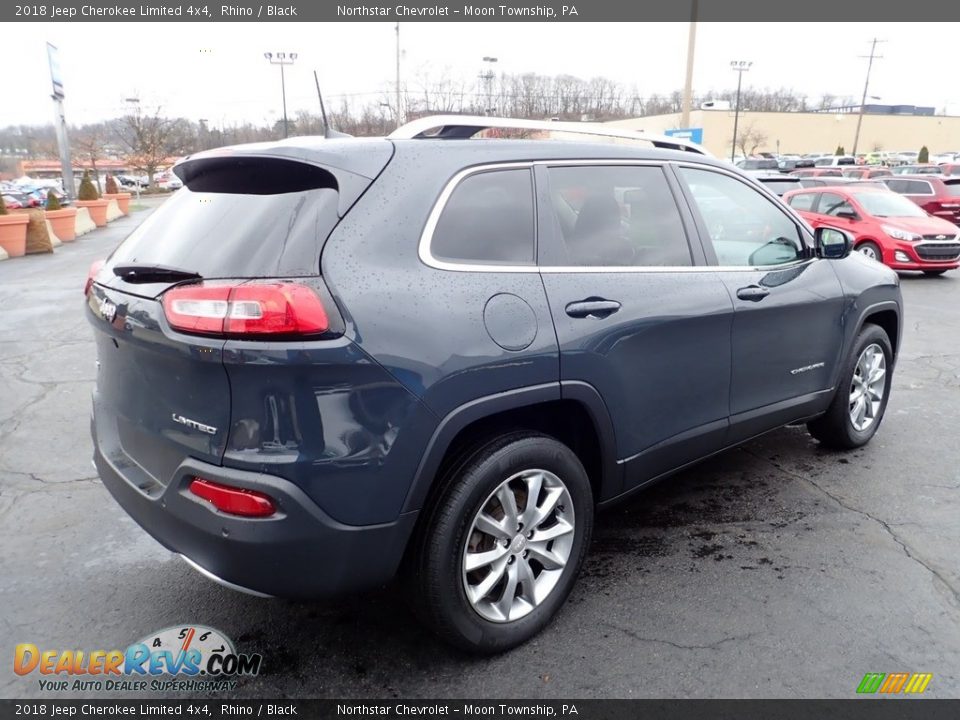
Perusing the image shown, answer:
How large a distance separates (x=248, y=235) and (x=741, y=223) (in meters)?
2.67

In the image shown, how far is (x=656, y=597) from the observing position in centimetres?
303

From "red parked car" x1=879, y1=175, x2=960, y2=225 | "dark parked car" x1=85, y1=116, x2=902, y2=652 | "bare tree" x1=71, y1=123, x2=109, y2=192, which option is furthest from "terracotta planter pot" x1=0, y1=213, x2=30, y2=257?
"bare tree" x1=71, y1=123, x2=109, y2=192

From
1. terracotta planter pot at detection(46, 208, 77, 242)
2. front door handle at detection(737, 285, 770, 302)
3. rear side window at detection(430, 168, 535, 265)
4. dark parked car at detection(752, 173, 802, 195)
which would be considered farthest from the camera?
dark parked car at detection(752, 173, 802, 195)

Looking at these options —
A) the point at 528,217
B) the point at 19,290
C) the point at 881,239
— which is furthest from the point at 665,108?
the point at 528,217

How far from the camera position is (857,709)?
7.94ft

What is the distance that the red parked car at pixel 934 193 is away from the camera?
1922 centimetres

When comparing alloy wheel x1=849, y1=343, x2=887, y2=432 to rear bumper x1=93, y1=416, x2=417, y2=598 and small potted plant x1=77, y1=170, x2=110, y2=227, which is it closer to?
rear bumper x1=93, y1=416, x2=417, y2=598

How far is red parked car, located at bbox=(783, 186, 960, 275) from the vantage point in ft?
40.9

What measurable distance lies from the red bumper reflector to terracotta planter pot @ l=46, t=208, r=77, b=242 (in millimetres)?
19722

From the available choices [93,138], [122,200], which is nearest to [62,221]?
[122,200]

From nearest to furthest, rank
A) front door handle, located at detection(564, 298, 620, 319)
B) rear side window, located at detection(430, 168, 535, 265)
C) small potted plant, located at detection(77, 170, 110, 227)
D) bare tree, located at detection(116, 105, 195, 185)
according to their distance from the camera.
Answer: rear side window, located at detection(430, 168, 535, 265) → front door handle, located at detection(564, 298, 620, 319) → small potted plant, located at detection(77, 170, 110, 227) → bare tree, located at detection(116, 105, 195, 185)

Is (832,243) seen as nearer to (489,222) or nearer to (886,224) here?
(489,222)

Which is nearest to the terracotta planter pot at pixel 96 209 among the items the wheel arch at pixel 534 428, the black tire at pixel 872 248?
the black tire at pixel 872 248
